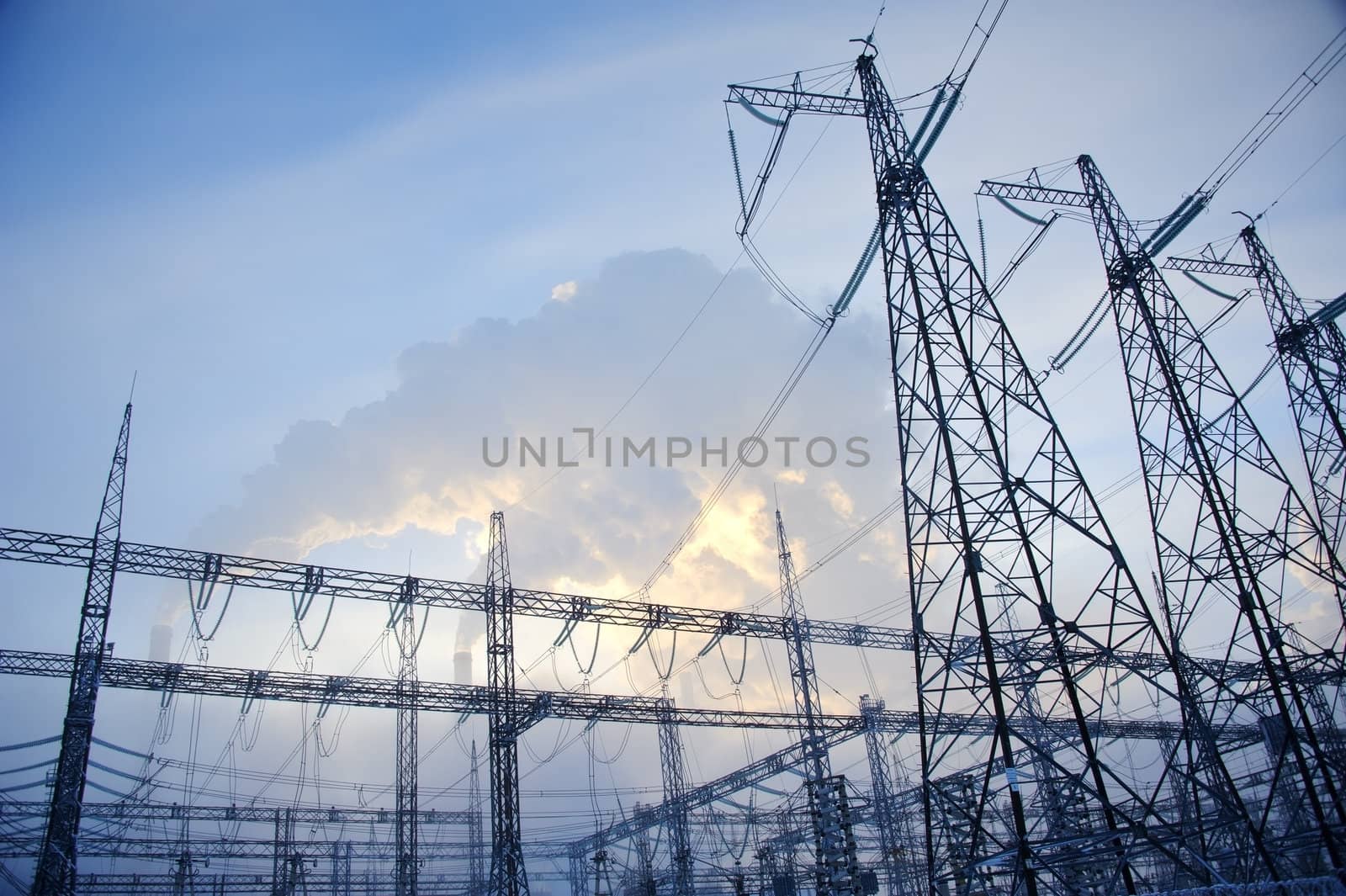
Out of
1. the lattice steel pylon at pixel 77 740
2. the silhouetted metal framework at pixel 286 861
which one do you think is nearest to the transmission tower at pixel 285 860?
the silhouetted metal framework at pixel 286 861

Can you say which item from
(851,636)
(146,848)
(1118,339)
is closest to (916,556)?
(1118,339)

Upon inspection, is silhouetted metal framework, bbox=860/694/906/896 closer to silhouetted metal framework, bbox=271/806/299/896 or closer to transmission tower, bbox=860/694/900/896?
transmission tower, bbox=860/694/900/896

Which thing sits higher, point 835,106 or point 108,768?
point 835,106

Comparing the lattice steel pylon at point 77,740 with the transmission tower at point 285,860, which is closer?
the lattice steel pylon at point 77,740

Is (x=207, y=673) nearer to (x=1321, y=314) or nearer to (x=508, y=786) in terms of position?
(x=508, y=786)

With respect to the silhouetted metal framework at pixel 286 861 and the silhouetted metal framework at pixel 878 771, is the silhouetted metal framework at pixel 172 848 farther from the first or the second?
the silhouetted metal framework at pixel 878 771

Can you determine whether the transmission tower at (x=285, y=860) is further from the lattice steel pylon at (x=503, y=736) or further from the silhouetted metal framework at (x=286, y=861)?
the lattice steel pylon at (x=503, y=736)

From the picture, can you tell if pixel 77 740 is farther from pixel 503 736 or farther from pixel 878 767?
pixel 878 767

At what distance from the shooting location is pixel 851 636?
34.4m

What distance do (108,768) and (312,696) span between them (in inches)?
339

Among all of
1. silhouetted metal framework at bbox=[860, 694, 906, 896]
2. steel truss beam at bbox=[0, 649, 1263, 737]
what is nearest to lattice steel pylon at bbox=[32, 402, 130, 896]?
steel truss beam at bbox=[0, 649, 1263, 737]

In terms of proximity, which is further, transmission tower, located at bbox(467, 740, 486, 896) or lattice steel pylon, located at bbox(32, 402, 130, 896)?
transmission tower, located at bbox(467, 740, 486, 896)

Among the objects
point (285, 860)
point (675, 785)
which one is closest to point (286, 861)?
point (285, 860)

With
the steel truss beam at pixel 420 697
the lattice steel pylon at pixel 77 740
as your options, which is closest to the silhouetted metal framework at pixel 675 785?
the steel truss beam at pixel 420 697
